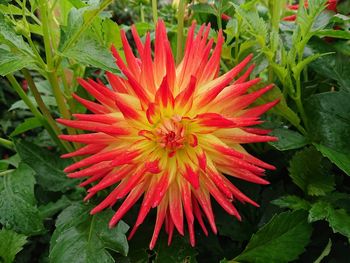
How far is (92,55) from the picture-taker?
483 mm

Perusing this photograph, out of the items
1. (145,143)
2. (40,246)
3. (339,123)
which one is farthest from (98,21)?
(40,246)

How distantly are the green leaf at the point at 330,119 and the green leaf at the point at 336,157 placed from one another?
0.05ft

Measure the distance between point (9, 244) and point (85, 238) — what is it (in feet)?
0.44

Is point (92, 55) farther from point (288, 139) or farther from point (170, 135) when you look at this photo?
point (288, 139)

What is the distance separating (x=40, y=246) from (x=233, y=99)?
597mm

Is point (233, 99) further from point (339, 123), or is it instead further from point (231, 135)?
point (339, 123)

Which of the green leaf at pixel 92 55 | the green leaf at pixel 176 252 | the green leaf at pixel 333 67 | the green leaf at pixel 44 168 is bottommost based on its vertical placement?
the green leaf at pixel 176 252

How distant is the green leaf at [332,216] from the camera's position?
468 millimetres

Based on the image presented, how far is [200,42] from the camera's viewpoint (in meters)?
0.47

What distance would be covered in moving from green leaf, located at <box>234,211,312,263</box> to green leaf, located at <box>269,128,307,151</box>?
75 mm

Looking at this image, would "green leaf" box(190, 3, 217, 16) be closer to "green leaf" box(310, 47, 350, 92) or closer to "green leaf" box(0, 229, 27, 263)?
"green leaf" box(310, 47, 350, 92)

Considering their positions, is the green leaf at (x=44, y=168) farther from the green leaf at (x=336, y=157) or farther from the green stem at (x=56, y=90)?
the green leaf at (x=336, y=157)

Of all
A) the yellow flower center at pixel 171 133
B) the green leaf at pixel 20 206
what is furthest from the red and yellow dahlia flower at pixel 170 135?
the green leaf at pixel 20 206

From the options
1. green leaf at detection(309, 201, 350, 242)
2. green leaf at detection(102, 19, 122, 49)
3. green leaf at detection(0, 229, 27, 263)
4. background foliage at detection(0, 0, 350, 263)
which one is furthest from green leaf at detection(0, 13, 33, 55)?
green leaf at detection(309, 201, 350, 242)
